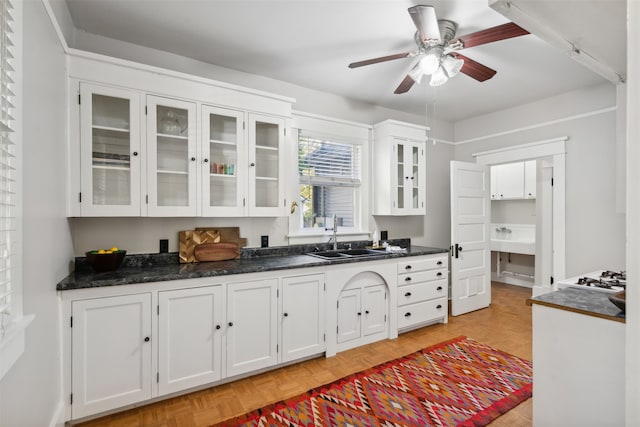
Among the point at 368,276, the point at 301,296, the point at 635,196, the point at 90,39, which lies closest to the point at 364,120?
the point at 368,276

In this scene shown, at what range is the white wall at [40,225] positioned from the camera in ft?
4.39

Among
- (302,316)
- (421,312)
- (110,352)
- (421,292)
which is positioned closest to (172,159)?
(110,352)

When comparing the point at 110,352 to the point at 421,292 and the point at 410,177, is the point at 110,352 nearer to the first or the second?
the point at 421,292

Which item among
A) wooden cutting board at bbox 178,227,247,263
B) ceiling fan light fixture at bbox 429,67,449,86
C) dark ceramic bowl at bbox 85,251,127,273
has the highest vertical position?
ceiling fan light fixture at bbox 429,67,449,86

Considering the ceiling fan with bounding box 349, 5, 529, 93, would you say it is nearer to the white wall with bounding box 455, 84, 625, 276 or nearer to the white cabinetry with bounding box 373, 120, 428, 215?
the white cabinetry with bounding box 373, 120, 428, 215

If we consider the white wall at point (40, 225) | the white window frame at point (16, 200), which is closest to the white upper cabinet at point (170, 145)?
the white wall at point (40, 225)

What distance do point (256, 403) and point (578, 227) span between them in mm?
3990

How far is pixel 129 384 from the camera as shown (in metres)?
1.97

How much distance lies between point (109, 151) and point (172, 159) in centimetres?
42

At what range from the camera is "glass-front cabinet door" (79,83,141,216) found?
2115mm

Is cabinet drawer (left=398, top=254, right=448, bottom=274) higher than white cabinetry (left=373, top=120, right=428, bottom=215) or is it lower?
lower

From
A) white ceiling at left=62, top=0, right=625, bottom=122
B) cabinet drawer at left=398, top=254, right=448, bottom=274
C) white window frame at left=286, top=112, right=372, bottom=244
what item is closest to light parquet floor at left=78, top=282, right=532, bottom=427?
cabinet drawer at left=398, top=254, right=448, bottom=274

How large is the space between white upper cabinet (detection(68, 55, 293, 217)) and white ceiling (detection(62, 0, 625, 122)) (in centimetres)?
38

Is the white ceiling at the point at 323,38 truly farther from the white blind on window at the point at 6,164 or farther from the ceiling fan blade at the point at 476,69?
the white blind on window at the point at 6,164
